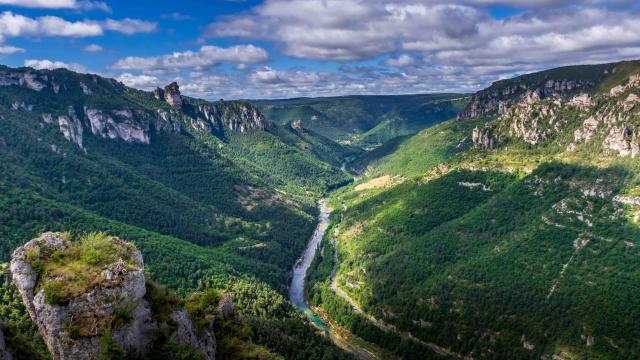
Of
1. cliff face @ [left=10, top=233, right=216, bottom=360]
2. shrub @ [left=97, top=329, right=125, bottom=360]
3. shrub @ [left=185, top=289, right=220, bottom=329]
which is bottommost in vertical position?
shrub @ [left=185, top=289, right=220, bottom=329]

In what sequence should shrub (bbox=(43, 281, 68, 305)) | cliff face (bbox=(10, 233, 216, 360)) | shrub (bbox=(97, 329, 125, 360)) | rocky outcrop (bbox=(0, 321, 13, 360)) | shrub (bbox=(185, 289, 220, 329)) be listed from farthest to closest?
shrub (bbox=(185, 289, 220, 329))
cliff face (bbox=(10, 233, 216, 360))
rocky outcrop (bbox=(0, 321, 13, 360))
shrub (bbox=(43, 281, 68, 305))
shrub (bbox=(97, 329, 125, 360))

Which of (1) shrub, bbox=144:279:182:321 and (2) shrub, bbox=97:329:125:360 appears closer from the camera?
(2) shrub, bbox=97:329:125:360

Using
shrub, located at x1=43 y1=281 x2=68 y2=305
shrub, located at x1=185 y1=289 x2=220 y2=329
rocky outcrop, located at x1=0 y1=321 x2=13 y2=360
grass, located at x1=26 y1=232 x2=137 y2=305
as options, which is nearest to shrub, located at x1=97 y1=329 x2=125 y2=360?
grass, located at x1=26 y1=232 x2=137 y2=305

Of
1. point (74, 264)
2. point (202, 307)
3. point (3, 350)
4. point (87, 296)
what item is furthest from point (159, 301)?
point (202, 307)

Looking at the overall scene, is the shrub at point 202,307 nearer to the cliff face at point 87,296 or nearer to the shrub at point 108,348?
the cliff face at point 87,296

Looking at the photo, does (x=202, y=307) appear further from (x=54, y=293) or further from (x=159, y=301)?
(x=54, y=293)

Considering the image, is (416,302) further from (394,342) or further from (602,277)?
(602,277)

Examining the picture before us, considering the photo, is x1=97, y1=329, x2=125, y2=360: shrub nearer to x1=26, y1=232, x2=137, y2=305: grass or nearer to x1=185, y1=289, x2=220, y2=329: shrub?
x1=26, y1=232, x2=137, y2=305: grass

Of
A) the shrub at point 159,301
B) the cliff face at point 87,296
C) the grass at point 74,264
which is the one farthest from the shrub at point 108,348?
the shrub at point 159,301
